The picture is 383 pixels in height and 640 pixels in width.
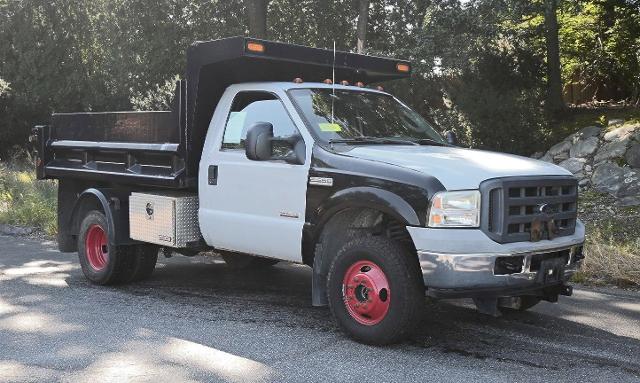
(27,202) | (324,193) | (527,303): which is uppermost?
(324,193)

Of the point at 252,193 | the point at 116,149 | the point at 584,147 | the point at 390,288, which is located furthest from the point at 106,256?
the point at 584,147

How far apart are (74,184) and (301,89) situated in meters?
3.63

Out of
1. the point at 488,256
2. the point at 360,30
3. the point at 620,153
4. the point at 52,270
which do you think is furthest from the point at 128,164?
the point at 360,30

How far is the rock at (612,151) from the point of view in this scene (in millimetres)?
14617

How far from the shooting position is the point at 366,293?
18.5 ft

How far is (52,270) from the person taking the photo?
894 cm

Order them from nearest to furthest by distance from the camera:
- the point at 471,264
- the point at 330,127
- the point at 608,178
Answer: the point at 471,264 → the point at 330,127 → the point at 608,178

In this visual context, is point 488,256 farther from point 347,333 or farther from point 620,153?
point 620,153

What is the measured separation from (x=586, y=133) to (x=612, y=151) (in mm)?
1202

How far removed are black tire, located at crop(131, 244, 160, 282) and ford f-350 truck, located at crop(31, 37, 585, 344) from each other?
0.05 ft

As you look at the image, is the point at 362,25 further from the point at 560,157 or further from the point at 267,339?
the point at 267,339

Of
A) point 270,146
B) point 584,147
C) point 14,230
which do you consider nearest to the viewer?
point 270,146

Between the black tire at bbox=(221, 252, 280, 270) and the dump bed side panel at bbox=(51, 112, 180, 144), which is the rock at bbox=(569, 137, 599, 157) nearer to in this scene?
the black tire at bbox=(221, 252, 280, 270)

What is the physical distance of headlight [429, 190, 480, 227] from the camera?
17.0 ft
